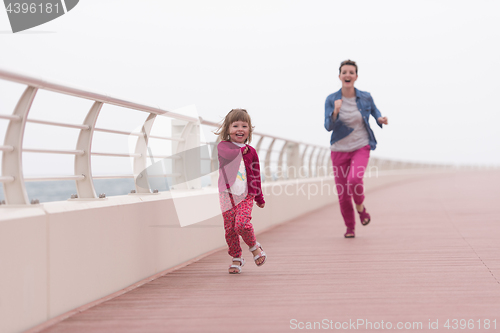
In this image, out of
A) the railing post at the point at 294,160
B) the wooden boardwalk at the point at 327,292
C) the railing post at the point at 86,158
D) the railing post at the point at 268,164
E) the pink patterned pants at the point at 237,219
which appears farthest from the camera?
the railing post at the point at 294,160

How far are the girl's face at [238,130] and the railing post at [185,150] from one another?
1.09 meters

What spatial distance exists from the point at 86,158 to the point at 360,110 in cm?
374

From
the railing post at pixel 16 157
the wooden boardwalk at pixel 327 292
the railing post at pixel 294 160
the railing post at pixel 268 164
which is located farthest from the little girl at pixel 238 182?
the railing post at pixel 294 160

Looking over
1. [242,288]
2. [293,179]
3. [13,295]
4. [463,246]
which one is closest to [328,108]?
[463,246]

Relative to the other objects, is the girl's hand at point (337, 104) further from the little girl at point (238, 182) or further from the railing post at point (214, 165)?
the little girl at point (238, 182)

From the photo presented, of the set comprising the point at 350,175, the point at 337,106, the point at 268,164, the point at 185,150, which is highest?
the point at 337,106

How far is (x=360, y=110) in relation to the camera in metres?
6.66

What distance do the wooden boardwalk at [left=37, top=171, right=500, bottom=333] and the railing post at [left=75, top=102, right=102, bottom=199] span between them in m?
0.67

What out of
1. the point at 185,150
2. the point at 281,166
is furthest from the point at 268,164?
the point at 185,150

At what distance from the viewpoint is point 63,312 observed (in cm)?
308

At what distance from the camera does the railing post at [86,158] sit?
12.0 ft

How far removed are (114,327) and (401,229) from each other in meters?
5.45

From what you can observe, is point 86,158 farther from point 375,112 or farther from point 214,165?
point 375,112

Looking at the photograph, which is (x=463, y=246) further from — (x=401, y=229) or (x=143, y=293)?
(x=143, y=293)
